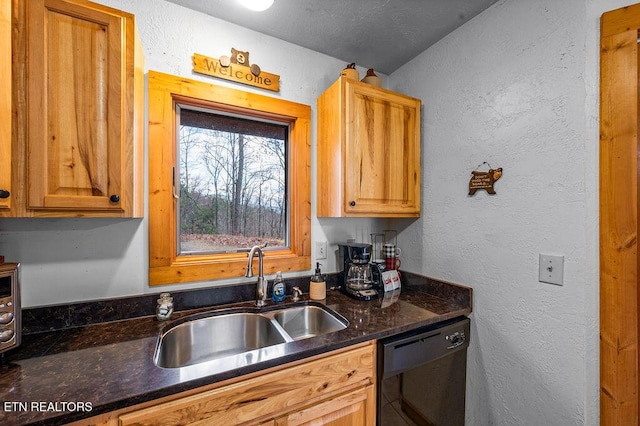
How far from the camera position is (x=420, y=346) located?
4.09 feet

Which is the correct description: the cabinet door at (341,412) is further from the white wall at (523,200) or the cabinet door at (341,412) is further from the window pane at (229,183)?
the window pane at (229,183)

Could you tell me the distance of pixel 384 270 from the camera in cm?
176

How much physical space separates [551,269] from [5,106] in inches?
82.3

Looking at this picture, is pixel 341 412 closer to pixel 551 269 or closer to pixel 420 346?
pixel 420 346

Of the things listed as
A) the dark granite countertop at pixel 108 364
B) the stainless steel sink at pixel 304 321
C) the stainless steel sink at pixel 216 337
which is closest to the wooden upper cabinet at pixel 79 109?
the dark granite countertop at pixel 108 364

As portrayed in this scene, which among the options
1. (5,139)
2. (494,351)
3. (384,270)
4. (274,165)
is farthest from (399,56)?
(5,139)

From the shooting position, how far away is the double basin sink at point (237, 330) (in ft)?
4.03

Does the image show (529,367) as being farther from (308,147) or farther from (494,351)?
(308,147)

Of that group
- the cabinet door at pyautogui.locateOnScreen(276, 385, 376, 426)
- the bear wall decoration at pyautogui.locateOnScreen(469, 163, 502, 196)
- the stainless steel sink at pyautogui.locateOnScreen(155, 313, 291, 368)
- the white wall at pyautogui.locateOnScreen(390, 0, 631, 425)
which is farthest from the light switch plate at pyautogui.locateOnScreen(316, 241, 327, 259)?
the bear wall decoration at pyautogui.locateOnScreen(469, 163, 502, 196)

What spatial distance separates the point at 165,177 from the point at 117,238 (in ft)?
1.20

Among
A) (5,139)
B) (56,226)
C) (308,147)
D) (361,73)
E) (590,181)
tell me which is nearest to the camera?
(5,139)

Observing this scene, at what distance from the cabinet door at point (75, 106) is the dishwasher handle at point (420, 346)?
1.27 m

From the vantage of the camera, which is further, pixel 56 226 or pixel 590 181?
pixel 56 226

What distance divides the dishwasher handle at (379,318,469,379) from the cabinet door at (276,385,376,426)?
13cm
